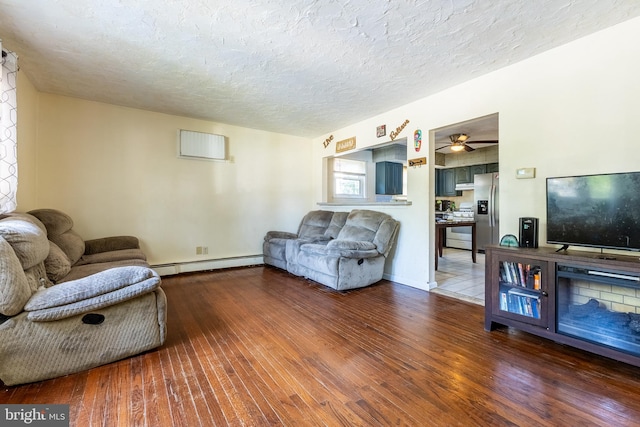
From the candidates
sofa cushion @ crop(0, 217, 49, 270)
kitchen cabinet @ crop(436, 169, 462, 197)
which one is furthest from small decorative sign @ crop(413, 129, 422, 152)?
kitchen cabinet @ crop(436, 169, 462, 197)

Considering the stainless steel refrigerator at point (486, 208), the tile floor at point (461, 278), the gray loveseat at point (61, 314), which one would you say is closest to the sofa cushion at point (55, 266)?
the gray loveseat at point (61, 314)

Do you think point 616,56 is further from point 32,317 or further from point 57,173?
point 57,173

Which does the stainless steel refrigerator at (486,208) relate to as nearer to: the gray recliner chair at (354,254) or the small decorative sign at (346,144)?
the gray recliner chair at (354,254)

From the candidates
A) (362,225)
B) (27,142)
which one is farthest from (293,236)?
(27,142)

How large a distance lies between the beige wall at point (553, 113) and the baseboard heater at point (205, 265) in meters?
2.92

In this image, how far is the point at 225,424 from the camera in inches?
51.4

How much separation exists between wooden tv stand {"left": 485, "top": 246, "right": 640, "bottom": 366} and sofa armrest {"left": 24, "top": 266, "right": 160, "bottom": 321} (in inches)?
108

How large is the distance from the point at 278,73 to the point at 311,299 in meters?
2.47

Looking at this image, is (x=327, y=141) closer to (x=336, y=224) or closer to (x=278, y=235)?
(x=336, y=224)

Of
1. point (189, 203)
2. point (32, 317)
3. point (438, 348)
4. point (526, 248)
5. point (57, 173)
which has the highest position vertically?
point (57, 173)

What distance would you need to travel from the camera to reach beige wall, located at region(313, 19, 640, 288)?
2.01m

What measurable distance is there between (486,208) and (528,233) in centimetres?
401

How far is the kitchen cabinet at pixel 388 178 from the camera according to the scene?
622 centimetres

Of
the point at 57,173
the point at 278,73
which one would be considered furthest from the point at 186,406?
the point at 57,173
